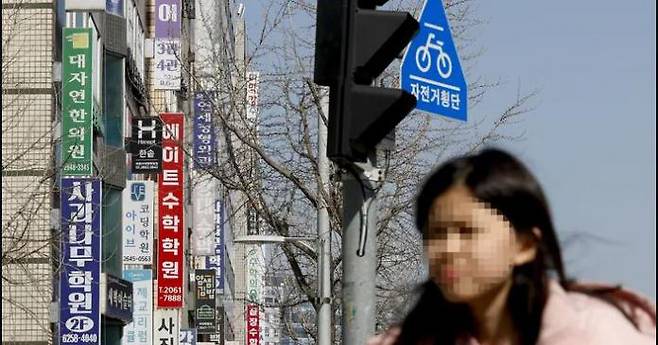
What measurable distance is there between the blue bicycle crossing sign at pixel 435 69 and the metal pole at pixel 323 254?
7.74m

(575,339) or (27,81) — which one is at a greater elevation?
(27,81)

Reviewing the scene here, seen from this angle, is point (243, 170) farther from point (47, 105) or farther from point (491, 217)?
point (491, 217)

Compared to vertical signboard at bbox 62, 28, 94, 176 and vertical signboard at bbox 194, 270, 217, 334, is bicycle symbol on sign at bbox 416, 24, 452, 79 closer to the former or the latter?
vertical signboard at bbox 62, 28, 94, 176

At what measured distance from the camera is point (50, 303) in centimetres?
2395

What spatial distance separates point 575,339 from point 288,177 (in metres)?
17.3

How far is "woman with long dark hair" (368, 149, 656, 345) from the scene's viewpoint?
268 centimetres

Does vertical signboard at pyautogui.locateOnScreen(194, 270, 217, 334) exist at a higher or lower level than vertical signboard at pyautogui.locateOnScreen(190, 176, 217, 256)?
lower

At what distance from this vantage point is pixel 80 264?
22.6 metres

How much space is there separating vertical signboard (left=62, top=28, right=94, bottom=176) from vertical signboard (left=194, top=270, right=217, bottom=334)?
1181 inches

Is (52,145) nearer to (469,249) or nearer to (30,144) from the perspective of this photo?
(30,144)

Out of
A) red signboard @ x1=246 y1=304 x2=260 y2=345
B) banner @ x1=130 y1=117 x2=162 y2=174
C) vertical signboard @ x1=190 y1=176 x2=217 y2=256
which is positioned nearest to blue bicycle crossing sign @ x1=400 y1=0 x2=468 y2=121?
banner @ x1=130 y1=117 x2=162 y2=174

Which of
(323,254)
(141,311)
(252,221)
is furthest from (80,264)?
(141,311)

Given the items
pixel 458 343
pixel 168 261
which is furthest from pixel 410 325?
pixel 168 261

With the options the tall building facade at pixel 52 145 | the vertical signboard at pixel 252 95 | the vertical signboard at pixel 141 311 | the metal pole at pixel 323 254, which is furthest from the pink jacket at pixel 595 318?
the vertical signboard at pixel 141 311
